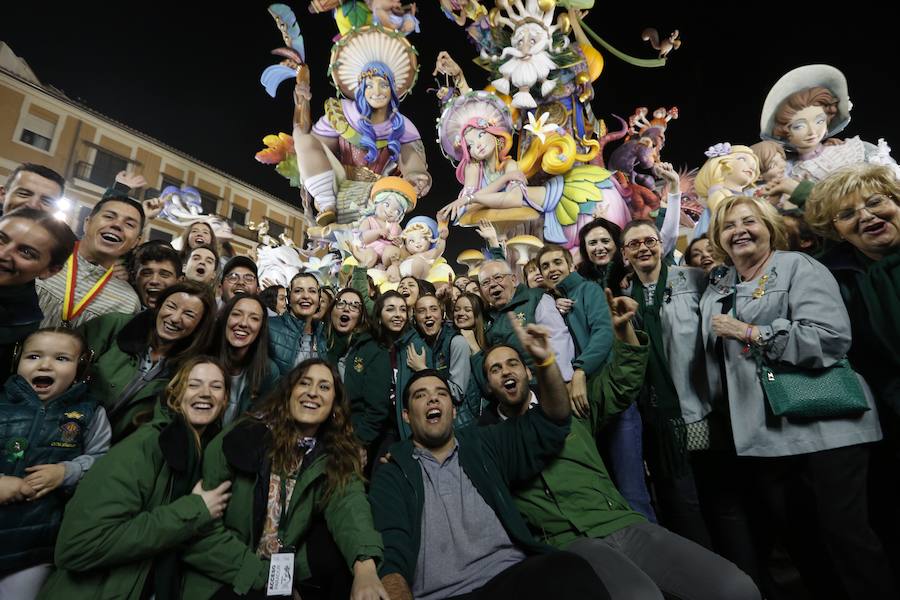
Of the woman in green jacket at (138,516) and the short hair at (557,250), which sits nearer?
the woman in green jacket at (138,516)

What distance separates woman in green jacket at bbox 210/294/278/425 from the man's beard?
22.8 feet

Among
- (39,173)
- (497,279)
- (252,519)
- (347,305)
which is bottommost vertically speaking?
(252,519)

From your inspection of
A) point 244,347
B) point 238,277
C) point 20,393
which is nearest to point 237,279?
point 238,277

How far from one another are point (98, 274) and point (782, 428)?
138 inches

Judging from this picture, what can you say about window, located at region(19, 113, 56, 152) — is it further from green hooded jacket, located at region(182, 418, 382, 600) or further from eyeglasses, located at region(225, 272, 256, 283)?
green hooded jacket, located at region(182, 418, 382, 600)

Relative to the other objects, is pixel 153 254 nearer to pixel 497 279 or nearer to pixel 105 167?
pixel 497 279

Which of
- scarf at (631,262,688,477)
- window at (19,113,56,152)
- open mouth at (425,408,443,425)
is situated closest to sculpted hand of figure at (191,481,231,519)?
open mouth at (425,408,443,425)

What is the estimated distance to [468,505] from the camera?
Answer: 1.75 m

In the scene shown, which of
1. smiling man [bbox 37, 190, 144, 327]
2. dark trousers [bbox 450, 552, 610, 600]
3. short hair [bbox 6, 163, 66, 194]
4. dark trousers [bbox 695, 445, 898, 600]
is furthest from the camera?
short hair [bbox 6, 163, 66, 194]

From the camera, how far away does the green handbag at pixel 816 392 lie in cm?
158

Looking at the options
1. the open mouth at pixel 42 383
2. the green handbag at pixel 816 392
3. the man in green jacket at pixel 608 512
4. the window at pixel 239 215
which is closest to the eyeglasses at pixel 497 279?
the man in green jacket at pixel 608 512

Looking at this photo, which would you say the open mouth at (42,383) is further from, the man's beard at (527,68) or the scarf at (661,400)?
the man's beard at (527,68)

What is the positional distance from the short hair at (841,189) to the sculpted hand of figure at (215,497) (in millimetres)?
2800

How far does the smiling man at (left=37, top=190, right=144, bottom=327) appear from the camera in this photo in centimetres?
232
